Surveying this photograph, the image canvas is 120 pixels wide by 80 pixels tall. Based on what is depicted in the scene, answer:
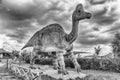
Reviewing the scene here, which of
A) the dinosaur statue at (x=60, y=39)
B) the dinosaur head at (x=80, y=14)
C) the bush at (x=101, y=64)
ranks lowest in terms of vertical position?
the bush at (x=101, y=64)

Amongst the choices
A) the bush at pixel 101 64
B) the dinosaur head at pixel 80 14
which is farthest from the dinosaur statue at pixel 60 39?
the bush at pixel 101 64

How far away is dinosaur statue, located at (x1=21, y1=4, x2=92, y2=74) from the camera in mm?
5336

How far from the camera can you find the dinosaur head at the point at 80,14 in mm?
5201

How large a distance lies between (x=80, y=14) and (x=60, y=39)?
1.36m

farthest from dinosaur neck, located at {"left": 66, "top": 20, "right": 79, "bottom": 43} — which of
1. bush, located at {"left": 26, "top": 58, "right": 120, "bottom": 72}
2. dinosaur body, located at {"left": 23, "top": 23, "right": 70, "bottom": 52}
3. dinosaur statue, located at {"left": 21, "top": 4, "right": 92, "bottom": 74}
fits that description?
bush, located at {"left": 26, "top": 58, "right": 120, "bottom": 72}

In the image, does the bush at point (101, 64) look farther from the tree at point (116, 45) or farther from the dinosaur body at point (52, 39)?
the tree at point (116, 45)

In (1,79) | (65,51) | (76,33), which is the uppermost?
(76,33)

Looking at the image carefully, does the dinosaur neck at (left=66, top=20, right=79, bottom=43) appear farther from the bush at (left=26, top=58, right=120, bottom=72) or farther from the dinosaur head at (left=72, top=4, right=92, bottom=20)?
the bush at (left=26, top=58, right=120, bottom=72)

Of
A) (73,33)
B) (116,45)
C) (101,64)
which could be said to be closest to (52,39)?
(73,33)

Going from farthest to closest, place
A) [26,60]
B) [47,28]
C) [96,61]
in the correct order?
[26,60], [96,61], [47,28]

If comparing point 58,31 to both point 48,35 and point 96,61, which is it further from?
point 96,61

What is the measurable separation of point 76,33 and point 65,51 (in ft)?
2.90

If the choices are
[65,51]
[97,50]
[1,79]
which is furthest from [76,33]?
[97,50]

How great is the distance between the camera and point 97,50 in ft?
97.0
